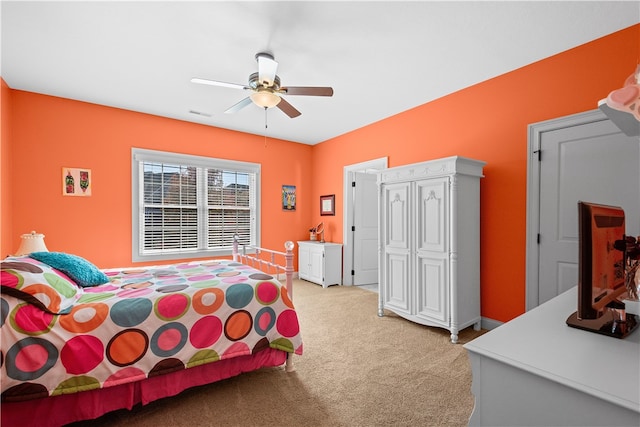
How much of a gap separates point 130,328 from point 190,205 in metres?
3.12

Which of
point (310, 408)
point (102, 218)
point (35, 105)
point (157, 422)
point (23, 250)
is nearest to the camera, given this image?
point (157, 422)

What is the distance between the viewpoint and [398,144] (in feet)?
13.9

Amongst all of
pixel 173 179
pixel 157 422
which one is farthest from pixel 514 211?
pixel 173 179

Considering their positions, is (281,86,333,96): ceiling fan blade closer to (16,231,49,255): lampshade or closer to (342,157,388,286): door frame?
(342,157,388,286): door frame

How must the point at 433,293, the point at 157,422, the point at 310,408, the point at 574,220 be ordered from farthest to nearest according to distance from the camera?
the point at 433,293, the point at 574,220, the point at 310,408, the point at 157,422

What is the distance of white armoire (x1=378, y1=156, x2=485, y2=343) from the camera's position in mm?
2938

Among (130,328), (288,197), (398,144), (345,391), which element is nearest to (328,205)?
(288,197)

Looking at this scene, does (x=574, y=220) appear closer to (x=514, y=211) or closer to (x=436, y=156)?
(x=514, y=211)

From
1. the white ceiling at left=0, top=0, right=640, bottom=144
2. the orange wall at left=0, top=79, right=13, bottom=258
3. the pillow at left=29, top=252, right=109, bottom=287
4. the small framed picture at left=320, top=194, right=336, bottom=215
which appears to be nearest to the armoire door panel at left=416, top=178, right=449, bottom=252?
the white ceiling at left=0, top=0, right=640, bottom=144

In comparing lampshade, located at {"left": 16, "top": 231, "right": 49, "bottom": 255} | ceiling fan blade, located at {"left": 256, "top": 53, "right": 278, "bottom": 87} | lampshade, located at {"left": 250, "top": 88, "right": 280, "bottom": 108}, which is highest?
ceiling fan blade, located at {"left": 256, "top": 53, "right": 278, "bottom": 87}

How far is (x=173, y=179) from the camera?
4.50 meters

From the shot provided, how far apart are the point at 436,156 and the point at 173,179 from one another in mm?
3703

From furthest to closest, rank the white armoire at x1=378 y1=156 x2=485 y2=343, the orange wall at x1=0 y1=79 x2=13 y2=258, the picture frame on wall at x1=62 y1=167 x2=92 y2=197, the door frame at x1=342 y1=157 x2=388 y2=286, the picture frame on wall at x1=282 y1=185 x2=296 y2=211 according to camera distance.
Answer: the picture frame on wall at x1=282 y1=185 x2=296 y2=211
the door frame at x1=342 y1=157 x2=388 y2=286
the picture frame on wall at x1=62 y1=167 x2=92 y2=197
the orange wall at x1=0 y1=79 x2=13 y2=258
the white armoire at x1=378 y1=156 x2=485 y2=343

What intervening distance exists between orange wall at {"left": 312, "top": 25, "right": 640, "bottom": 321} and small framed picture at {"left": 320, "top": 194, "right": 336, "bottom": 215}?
5.89 feet
